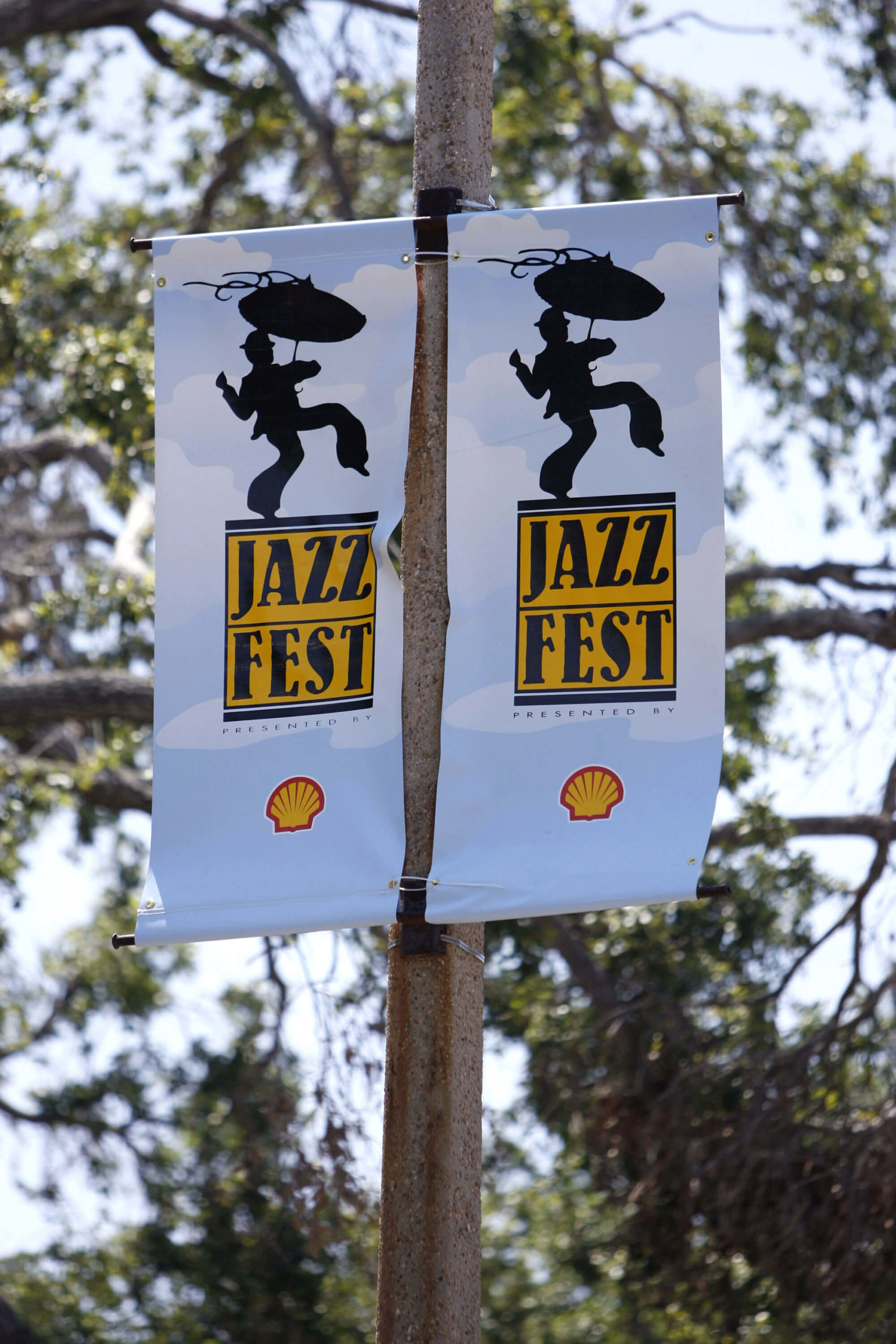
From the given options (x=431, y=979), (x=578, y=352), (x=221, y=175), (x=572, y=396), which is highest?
(x=221, y=175)

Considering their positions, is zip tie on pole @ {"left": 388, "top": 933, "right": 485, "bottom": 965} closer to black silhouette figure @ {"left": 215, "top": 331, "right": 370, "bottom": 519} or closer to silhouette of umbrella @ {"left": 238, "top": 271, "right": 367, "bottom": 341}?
black silhouette figure @ {"left": 215, "top": 331, "right": 370, "bottom": 519}

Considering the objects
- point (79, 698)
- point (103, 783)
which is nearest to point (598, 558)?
point (79, 698)

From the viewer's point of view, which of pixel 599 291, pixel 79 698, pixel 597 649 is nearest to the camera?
pixel 597 649

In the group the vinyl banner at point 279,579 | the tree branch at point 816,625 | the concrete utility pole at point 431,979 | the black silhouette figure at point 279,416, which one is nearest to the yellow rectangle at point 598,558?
the concrete utility pole at point 431,979

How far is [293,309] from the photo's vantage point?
480 centimetres

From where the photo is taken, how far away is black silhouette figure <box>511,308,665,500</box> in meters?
4.52

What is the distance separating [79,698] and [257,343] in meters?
4.54

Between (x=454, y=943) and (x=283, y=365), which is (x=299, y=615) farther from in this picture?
(x=454, y=943)

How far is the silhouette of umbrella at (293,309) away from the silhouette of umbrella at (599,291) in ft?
2.11

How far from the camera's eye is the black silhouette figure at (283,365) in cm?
471

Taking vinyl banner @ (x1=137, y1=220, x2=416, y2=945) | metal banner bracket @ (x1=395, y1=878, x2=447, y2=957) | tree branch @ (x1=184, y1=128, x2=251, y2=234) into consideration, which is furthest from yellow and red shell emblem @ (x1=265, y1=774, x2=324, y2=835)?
tree branch @ (x1=184, y1=128, x2=251, y2=234)

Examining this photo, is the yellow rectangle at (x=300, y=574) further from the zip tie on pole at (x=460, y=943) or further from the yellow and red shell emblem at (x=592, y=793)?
the zip tie on pole at (x=460, y=943)

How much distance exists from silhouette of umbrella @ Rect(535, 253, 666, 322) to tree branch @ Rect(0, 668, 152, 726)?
479 centimetres

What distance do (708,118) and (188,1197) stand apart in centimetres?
978
